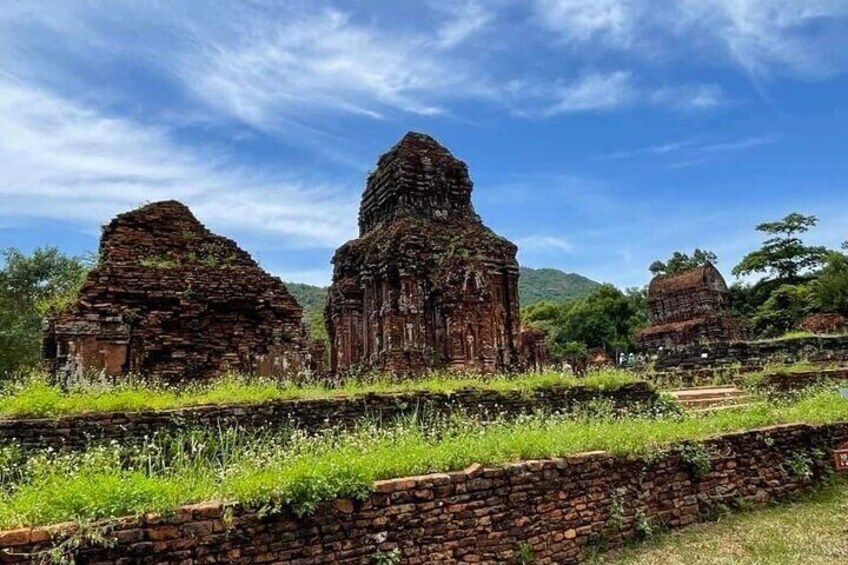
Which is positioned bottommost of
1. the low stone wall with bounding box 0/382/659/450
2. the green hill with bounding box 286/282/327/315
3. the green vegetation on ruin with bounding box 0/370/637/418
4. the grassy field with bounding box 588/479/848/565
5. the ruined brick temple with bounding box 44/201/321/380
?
the grassy field with bounding box 588/479/848/565

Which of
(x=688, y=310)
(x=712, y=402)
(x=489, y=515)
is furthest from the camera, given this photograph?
(x=688, y=310)

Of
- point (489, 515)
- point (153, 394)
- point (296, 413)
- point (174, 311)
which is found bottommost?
point (489, 515)

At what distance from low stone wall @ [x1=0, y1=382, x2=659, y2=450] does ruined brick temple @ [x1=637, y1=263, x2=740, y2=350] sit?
25.6 meters

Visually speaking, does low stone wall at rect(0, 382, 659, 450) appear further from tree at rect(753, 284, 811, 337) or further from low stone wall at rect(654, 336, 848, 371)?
tree at rect(753, 284, 811, 337)

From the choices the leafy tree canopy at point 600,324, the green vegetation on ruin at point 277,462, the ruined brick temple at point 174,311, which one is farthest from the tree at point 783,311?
the ruined brick temple at point 174,311

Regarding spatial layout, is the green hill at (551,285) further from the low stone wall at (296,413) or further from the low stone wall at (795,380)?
the low stone wall at (296,413)

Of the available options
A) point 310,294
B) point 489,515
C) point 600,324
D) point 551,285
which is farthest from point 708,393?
point 551,285

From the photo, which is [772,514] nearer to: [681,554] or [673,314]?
[681,554]

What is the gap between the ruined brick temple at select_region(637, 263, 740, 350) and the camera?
34.8m

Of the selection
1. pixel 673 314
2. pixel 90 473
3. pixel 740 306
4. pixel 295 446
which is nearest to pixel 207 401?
pixel 295 446

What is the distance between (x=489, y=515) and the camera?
18.4ft

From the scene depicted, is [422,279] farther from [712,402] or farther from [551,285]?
[551,285]

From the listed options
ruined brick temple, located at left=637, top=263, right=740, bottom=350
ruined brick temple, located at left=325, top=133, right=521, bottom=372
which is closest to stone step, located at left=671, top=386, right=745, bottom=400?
ruined brick temple, located at left=325, top=133, right=521, bottom=372

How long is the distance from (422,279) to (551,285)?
383ft
